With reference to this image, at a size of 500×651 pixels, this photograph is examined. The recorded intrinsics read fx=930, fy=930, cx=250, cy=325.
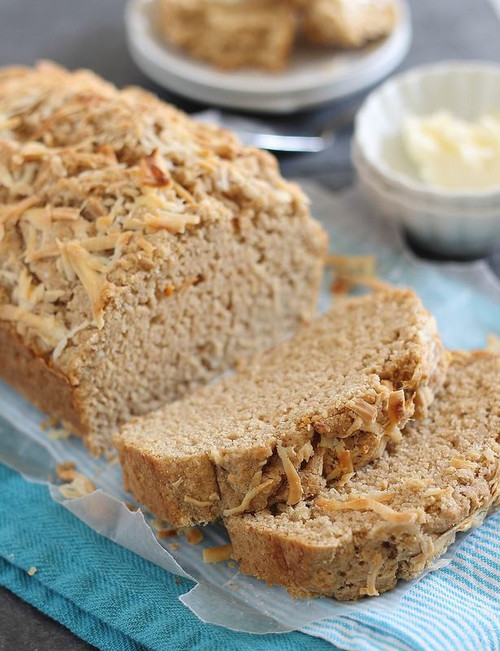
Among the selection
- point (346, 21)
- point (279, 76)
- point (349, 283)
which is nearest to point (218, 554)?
point (349, 283)

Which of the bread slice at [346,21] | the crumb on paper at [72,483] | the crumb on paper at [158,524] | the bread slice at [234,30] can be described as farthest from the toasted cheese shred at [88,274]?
the bread slice at [346,21]

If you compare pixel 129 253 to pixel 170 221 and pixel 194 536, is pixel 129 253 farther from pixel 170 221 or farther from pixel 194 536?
pixel 194 536

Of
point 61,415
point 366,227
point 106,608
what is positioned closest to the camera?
Result: point 106,608

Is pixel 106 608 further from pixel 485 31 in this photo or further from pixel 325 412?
pixel 485 31

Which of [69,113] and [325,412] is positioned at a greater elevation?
[69,113]

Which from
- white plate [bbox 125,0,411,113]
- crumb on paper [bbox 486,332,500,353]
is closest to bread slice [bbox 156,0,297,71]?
white plate [bbox 125,0,411,113]

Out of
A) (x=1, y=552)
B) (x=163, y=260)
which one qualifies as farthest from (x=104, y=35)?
(x=1, y=552)
